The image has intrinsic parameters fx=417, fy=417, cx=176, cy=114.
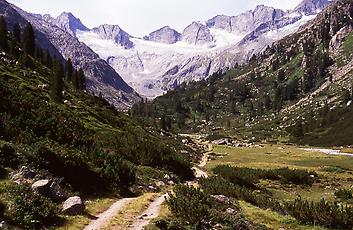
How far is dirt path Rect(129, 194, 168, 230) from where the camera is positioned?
818 inches

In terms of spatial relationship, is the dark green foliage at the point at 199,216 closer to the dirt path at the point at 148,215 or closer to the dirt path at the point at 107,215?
the dirt path at the point at 148,215

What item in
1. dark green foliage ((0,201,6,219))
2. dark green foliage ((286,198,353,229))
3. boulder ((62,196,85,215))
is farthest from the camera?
dark green foliage ((286,198,353,229))

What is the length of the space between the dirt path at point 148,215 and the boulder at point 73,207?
3.08 meters

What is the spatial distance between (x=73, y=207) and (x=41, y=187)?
206 cm

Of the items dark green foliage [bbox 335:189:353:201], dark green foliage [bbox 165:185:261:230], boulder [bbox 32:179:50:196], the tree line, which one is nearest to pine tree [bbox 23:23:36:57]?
the tree line

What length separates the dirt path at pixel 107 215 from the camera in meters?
20.2

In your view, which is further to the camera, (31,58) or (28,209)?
(31,58)

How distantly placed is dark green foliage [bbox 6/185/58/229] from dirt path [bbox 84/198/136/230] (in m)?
1.94

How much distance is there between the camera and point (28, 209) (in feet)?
63.4

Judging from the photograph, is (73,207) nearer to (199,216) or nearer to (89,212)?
(89,212)

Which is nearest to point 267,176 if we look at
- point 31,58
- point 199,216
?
point 199,216

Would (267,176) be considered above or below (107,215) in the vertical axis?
above

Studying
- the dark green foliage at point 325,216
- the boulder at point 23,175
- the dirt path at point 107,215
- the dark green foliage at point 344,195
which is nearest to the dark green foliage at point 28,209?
the boulder at point 23,175

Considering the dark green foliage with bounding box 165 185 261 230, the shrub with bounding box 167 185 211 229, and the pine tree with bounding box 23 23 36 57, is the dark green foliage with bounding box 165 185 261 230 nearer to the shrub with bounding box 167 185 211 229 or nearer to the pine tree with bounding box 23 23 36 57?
the shrub with bounding box 167 185 211 229
